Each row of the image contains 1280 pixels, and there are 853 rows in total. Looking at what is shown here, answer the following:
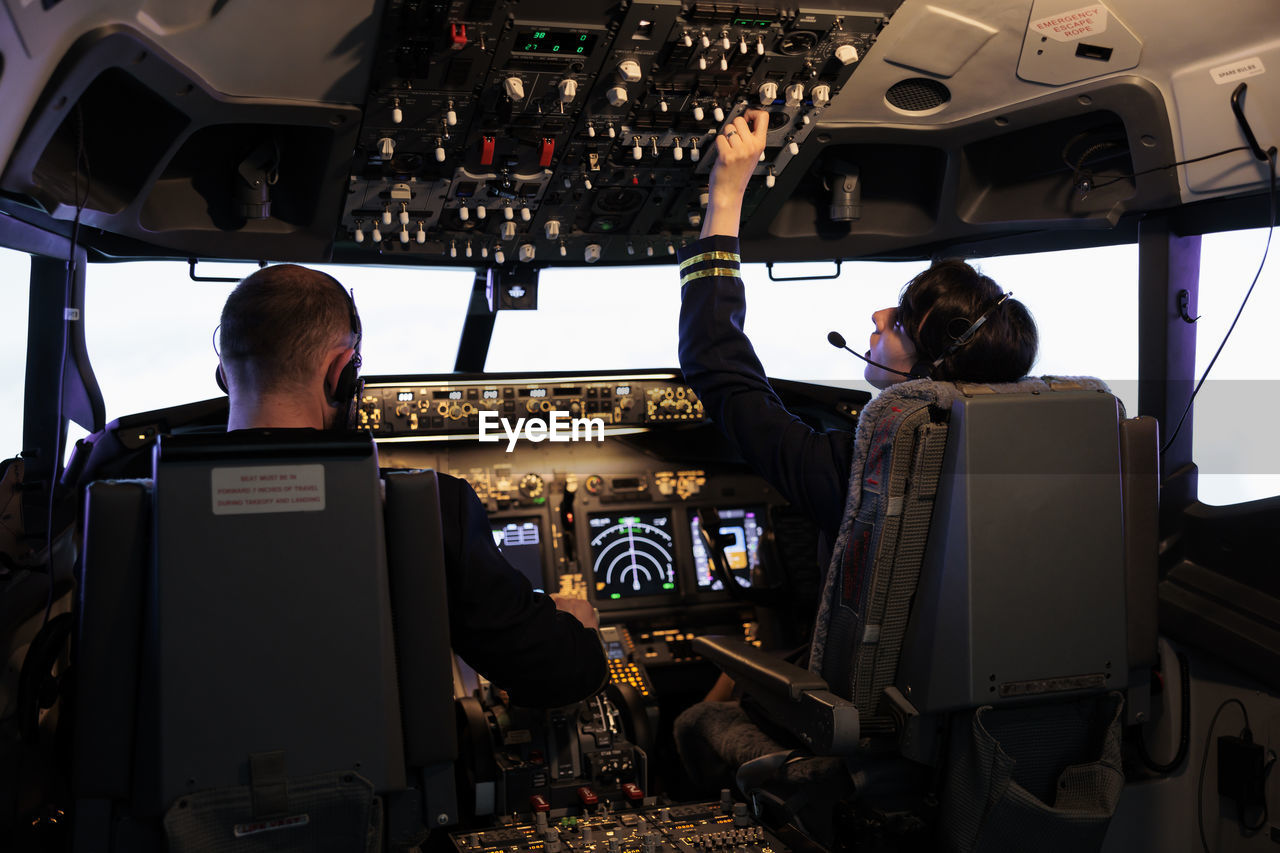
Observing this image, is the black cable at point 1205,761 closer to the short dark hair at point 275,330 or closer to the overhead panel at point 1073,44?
the overhead panel at point 1073,44

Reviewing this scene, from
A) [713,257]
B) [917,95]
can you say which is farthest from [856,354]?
[917,95]

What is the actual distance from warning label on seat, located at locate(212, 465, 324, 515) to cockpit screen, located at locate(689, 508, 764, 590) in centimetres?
205

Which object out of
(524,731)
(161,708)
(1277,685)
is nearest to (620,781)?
(524,731)

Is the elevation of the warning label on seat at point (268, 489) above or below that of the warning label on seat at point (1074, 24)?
below

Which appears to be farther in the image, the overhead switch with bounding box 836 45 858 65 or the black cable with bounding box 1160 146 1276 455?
the black cable with bounding box 1160 146 1276 455

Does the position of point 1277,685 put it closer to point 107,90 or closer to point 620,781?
point 620,781

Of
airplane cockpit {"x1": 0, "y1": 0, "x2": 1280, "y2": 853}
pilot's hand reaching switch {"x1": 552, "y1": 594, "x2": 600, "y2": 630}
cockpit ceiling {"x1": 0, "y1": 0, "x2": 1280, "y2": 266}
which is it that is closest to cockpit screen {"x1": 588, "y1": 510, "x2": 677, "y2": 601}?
airplane cockpit {"x1": 0, "y1": 0, "x2": 1280, "y2": 853}

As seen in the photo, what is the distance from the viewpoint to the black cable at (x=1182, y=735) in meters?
2.38

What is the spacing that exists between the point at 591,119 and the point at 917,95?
2.69 ft

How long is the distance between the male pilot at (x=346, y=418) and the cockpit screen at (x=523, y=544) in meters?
1.46

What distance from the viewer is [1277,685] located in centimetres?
229

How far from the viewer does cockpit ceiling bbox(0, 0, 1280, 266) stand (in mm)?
1925

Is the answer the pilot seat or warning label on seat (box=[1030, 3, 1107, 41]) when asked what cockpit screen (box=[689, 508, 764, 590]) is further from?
warning label on seat (box=[1030, 3, 1107, 41])

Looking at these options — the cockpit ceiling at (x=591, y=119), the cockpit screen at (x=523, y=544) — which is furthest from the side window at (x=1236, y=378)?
the cockpit screen at (x=523, y=544)
